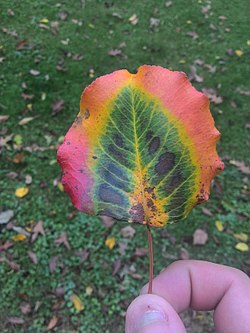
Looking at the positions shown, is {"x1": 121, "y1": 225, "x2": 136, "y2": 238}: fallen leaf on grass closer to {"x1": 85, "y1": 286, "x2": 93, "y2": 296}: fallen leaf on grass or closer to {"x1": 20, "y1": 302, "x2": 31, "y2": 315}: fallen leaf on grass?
{"x1": 85, "y1": 286, "x2": 93, "y2": 296}: fallen leaf on grass

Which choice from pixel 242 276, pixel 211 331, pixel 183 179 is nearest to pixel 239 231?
pixel 211 331

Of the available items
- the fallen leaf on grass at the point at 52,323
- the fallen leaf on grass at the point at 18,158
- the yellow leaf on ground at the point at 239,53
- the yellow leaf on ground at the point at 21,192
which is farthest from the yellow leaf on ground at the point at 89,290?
the yellow leaf on ground at the point at 239,53

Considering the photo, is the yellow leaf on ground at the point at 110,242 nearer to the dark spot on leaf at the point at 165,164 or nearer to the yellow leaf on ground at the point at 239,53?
the dark spot on leaf at the point at 165,164

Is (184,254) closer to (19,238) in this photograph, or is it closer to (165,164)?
(19,238)

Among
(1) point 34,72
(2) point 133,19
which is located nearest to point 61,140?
(1) point 34,72

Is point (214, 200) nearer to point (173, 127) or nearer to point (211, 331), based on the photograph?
point (211, 331)

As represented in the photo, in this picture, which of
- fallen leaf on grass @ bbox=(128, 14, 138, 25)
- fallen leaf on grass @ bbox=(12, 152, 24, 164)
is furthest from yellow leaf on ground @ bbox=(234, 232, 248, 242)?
fallen leaf on grass @ bbox=(128, 14, 138, 25)
